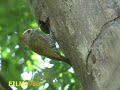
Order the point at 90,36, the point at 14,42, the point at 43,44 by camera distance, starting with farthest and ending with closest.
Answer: the point at 14,42
the point at 43,44
the point at 90,36

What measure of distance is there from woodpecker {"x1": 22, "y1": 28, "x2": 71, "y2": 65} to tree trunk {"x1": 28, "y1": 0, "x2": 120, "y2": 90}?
3.1 inches

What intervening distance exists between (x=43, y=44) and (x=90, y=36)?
10.9 inches

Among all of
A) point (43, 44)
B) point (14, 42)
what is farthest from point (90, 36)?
point (14, 42)

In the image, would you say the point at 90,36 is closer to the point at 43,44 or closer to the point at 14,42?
the point at 43,44

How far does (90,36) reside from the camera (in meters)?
0.97

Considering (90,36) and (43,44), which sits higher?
(43,44)

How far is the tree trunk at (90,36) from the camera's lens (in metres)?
0.90

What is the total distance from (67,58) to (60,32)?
0.31 ft

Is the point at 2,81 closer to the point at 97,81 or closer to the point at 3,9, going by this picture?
the point at 97,81

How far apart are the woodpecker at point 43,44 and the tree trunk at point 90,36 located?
0.26 feet

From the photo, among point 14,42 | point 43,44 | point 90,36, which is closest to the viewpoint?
point 90,36

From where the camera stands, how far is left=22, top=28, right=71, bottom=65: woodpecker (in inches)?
46.2

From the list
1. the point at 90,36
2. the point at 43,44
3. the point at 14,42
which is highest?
the point at 14,42

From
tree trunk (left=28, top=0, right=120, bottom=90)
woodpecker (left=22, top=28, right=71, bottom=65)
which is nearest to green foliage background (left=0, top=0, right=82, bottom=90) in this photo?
woodpecker (left=22, top=28, right=71, bottom=65)
